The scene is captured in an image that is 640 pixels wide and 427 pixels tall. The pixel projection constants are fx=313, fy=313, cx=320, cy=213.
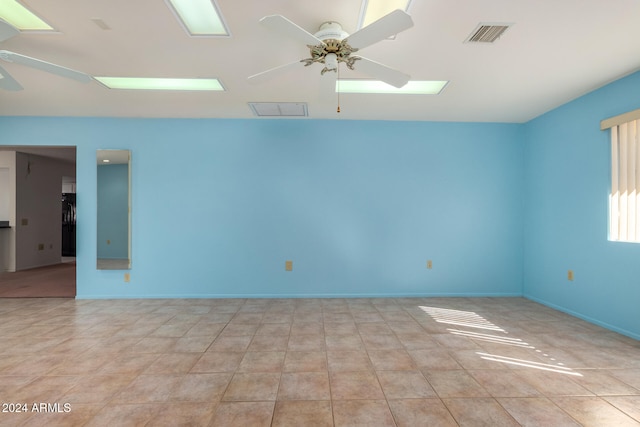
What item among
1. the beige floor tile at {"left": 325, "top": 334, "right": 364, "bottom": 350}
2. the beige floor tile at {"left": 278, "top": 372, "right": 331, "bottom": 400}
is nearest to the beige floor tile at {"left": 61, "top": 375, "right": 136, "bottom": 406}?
the beige floor tile at {"left": 278, "top": 372, "right": 331, "bottom": 400}

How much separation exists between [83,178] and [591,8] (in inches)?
227

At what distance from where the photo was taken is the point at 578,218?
3.72 m

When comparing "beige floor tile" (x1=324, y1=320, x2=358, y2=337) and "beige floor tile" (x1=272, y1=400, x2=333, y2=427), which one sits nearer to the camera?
"beige floor tile" (x1=272, y1=400, x2=333, y2=427)

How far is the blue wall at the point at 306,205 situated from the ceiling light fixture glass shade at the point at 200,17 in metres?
2.10

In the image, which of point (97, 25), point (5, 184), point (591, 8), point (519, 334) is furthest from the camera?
point (5, 184)

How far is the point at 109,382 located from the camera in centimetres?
219

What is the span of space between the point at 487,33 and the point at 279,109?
2.50 meters

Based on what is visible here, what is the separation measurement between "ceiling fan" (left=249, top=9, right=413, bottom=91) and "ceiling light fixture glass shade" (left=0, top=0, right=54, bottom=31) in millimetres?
1595

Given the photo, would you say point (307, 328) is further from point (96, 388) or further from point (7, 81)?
point (7, 81)

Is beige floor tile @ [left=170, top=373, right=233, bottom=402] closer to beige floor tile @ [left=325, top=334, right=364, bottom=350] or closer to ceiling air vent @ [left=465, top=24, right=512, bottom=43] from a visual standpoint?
beige floor tile @ [left=325, top=334, right=364, bottom=350]

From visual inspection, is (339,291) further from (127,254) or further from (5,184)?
(5,184)

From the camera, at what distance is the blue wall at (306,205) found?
445 centimetres

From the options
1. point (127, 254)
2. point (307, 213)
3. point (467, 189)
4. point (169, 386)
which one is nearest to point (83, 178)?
point (127, 254)

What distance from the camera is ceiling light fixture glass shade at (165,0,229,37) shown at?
2145 mm
